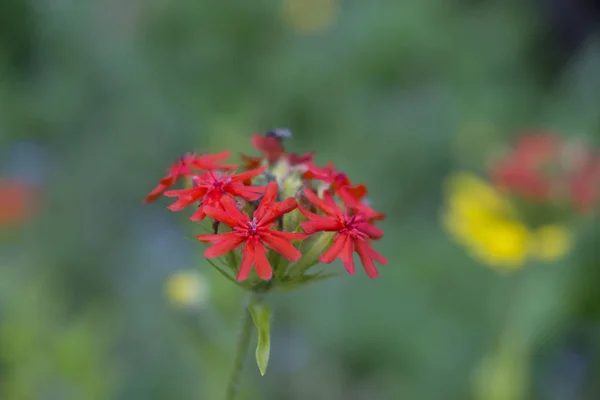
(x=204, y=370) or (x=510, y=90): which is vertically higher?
(x=510, y=90)

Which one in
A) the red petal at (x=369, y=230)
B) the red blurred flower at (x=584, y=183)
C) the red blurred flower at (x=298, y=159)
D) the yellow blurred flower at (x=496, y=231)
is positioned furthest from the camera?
the yellow blurred flower at (x=496, y=231)

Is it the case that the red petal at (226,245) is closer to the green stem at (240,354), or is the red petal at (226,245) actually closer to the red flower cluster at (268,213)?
the red flower cluster at (268,213)

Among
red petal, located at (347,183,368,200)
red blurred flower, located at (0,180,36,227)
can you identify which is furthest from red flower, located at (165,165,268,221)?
red blurred flower, located at (0,180,36,227)

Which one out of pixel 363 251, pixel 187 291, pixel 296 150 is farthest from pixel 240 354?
pixel 296 150

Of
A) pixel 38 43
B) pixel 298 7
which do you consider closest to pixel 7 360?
pixel 38 43

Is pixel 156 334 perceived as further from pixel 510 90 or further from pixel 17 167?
pixel 510 90

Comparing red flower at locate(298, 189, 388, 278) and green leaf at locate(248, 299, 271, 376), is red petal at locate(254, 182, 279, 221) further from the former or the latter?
green leaf at locate(248, 299, 271, 376)

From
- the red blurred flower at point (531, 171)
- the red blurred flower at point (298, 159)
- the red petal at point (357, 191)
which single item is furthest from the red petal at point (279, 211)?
the red blurred flower at point (531, 171)
